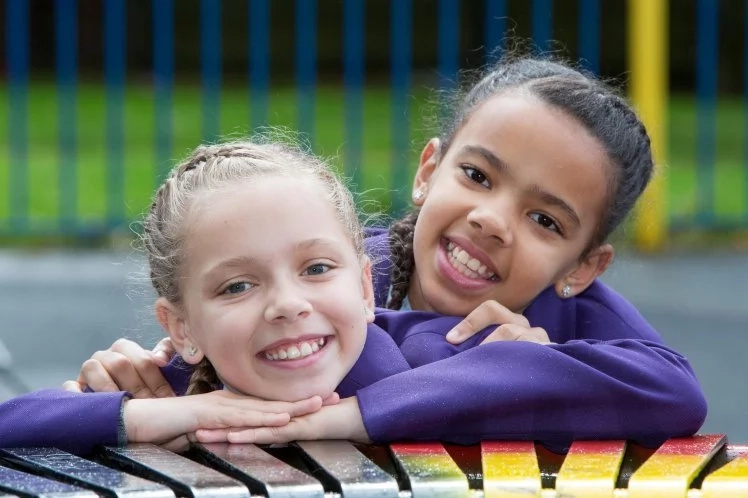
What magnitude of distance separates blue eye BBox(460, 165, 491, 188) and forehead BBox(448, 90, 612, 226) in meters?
0.05

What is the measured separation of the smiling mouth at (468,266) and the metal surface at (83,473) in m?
0.86

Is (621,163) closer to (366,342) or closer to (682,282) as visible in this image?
(366,342)

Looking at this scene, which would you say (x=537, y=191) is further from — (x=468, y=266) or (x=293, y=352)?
(x=293, y=352)

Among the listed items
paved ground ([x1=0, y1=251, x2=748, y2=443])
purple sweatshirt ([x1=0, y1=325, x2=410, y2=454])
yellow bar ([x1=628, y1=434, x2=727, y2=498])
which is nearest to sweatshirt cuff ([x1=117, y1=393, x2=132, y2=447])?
purple sweatshirt ([x1=0, y1=325, x2=410, y2=454])

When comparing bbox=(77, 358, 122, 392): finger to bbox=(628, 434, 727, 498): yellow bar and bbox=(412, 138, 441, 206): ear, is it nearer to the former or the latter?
bbox=(412, 138, 441, 206): ear

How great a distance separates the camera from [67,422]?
2.26 meters

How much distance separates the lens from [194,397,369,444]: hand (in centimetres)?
224

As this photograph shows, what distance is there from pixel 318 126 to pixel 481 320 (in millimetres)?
9803

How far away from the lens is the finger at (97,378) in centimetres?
255

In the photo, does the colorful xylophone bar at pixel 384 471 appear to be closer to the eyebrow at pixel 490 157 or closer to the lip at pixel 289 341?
the lip at pixel 289 341

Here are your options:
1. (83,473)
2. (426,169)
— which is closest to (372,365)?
(83,473)

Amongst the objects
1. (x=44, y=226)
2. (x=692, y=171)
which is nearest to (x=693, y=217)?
(x=692, y=171)

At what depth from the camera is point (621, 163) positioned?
9.12 ft

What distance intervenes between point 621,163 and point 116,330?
3.67m
